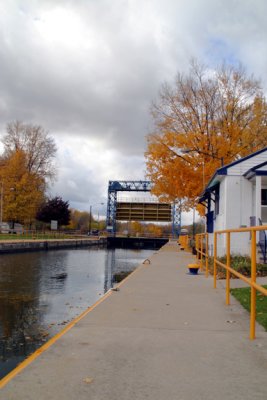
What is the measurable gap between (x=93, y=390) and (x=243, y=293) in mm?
6290

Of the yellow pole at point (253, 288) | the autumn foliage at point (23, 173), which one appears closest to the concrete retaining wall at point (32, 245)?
the autumn foliage at point (23, 173)

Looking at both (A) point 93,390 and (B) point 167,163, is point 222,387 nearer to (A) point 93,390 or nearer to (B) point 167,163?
(A) point 93,390

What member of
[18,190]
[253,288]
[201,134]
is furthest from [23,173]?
[253,288]

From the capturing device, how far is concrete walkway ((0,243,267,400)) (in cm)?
367

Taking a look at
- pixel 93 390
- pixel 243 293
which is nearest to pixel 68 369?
pixel 93 390

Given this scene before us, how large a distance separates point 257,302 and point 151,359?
176 inches

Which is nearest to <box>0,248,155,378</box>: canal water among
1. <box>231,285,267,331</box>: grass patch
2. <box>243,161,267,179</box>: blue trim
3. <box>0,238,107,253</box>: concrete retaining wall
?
<box>231,285,267,331</box>: grass patch

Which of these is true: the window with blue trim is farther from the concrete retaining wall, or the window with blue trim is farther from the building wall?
the concrete retaining wall

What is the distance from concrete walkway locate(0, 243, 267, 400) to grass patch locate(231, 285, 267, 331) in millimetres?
243

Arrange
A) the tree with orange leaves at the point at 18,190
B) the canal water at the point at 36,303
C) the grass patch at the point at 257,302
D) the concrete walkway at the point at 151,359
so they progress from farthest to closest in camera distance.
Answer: the tree with orange leaves at the point at 18,190 → the canal water at the point at 36,303 → the grass patch at the point at 257,302 → the concrete walkway at the point at 151,359

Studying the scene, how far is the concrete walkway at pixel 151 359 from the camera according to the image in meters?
3.67

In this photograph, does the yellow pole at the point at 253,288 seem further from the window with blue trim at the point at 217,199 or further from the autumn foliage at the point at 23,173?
the autumn foliage at the point at 23,173

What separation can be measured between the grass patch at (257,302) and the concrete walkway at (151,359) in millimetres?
243

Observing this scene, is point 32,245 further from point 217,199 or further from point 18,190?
point 217,199
